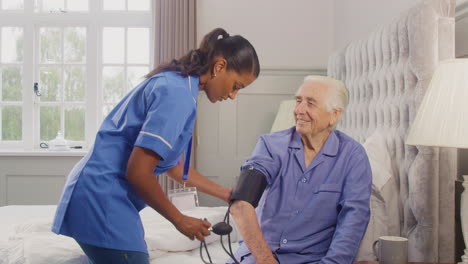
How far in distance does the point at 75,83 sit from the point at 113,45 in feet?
1.61

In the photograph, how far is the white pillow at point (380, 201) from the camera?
205 cm

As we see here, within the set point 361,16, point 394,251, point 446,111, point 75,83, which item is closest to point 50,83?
point 75,83

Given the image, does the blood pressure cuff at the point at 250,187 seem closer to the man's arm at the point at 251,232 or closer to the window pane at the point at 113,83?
the man's arm at the point at 251,232

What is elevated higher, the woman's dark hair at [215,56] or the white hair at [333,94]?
the woman's dark hair at [215,56]

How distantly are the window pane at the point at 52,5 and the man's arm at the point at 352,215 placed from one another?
3601 mm

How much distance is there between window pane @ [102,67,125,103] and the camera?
180 inches

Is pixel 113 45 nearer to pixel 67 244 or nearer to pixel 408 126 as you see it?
pixel 67 244

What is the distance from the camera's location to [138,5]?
15.1 feet

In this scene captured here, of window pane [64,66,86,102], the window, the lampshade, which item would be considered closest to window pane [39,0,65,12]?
the window

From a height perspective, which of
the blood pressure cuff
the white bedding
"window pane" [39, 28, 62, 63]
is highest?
"window pane" [39, 28, 62, 63]

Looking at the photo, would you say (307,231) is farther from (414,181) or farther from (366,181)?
(414,181)

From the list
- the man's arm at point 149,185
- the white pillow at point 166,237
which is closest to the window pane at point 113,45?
the white pillow at point 166,237

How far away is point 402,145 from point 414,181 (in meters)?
0.25

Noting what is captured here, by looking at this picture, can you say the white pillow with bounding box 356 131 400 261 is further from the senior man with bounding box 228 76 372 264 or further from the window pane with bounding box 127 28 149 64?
the window pane with bounding box 127 28 149 64
